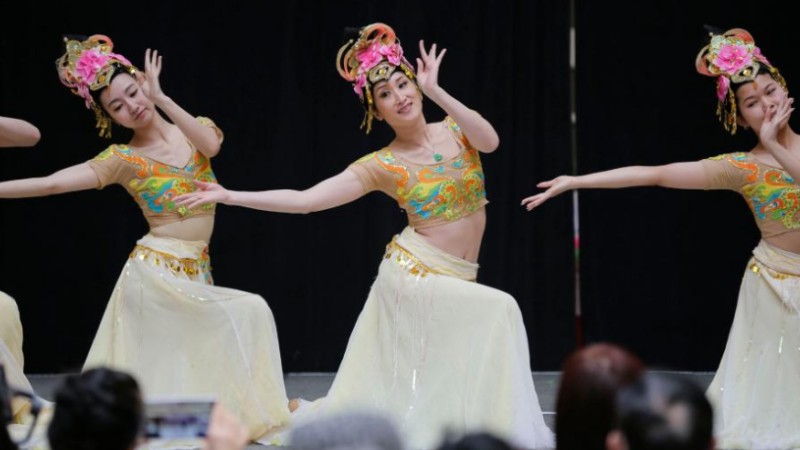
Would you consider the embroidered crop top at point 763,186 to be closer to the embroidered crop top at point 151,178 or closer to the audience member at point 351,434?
the embroidered crop top at point 151,178

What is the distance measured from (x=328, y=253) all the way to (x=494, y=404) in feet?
7.10

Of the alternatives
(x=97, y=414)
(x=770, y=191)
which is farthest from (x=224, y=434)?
(x=770, y=191)

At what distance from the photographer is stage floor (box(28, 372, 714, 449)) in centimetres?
549

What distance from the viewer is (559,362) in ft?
20.1

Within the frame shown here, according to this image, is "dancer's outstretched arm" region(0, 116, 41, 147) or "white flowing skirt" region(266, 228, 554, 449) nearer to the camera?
"white flowing skirt" region(266, 228, 554, 449)

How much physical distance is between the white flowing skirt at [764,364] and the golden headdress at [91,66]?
Answer: 2.46 meters

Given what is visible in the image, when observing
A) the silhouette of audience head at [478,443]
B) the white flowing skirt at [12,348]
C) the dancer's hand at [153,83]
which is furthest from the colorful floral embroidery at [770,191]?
the silhouette of audience head at [478,443]

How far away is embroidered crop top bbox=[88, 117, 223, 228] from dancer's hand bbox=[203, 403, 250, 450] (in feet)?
8.30

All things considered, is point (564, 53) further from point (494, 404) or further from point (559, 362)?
point (494, 404)

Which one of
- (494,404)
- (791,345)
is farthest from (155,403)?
(791,345)

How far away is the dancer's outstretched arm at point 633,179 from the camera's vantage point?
423 cm

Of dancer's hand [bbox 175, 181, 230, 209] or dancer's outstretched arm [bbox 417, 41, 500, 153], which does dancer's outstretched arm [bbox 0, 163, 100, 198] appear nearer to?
dancer's hand [bbox 175, 181, 230, 209]

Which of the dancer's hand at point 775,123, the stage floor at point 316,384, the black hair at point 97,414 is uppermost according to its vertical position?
the dancer's hand at point 775,123

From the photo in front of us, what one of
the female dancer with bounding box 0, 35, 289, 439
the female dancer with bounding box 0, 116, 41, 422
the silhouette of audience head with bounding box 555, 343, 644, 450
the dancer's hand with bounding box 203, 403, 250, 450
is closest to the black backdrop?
the female dancer with bounding box 0, 35, 289, 439
